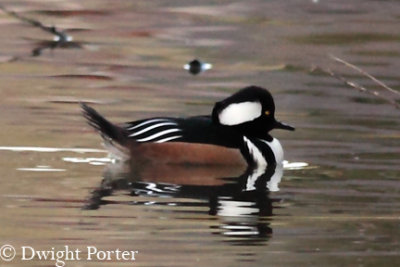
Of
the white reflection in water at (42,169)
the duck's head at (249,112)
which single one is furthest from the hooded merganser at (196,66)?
the white reflection in water at (42,169)

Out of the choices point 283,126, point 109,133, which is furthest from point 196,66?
point 109,133

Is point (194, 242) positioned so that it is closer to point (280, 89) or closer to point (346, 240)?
point (346, 240)

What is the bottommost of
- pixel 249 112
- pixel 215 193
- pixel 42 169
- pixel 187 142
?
pixel 215 193

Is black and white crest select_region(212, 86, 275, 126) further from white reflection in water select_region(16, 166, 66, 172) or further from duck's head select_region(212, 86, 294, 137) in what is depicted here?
white reflection in water select_region(16, 166, 66, 172)

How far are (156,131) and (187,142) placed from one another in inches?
10.2

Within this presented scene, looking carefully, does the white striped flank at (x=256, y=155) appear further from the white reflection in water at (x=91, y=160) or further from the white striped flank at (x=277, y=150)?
the white reflection in water at (x=91, y=160)

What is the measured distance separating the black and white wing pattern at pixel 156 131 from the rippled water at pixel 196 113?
335 millimetres

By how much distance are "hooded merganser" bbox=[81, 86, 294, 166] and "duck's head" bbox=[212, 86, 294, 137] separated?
0.4 inches

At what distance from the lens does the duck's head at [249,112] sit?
11969mm

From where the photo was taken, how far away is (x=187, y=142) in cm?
1170

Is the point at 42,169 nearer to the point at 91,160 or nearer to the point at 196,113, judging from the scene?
the point at 91,160

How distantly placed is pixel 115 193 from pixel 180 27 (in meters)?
8.66

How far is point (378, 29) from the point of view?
743 inches

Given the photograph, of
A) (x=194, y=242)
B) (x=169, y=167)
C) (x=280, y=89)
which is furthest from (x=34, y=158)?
(x=280, y=89)
